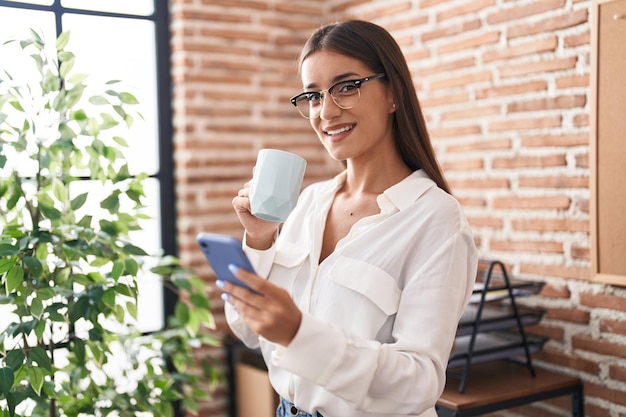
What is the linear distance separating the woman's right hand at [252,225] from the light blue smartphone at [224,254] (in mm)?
373

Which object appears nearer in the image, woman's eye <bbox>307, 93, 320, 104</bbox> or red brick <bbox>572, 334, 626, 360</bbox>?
woman's eye <bbox>307, 93, 320, 104</bbox>

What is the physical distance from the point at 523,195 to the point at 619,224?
1.24ft

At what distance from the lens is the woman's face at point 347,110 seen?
152cm

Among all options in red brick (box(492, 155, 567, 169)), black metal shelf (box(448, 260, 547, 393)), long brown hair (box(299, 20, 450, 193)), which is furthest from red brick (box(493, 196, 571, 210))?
long brown hair (box(299, 20, 450, 193))

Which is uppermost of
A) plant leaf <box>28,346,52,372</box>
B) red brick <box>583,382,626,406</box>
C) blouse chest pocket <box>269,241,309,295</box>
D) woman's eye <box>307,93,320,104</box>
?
woman's eye <box>307,93,320,104</box>

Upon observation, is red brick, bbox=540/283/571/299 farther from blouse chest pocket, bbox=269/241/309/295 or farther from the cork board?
blouse chest pocket, bbox=269/241/309/295

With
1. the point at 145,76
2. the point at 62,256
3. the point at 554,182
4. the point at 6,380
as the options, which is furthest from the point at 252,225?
the point at 145,76

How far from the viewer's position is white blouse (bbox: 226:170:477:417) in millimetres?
1250

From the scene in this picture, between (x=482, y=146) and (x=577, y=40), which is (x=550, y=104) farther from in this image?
(x=482, y=146)

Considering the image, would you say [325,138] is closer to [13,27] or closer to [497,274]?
[497,274]

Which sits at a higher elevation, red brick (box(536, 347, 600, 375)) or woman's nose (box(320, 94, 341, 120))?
woman's nose (box(320, 94, 341, 120))

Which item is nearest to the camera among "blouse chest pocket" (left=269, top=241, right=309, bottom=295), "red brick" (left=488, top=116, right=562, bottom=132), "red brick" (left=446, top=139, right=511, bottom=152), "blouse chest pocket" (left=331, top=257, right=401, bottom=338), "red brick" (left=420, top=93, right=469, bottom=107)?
"blouse chest pocket" (left=331, top=257, right=401, bottom=338)

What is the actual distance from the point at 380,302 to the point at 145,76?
6.49ft

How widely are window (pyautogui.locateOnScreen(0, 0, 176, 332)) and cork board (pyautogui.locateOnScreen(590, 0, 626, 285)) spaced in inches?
68.8
